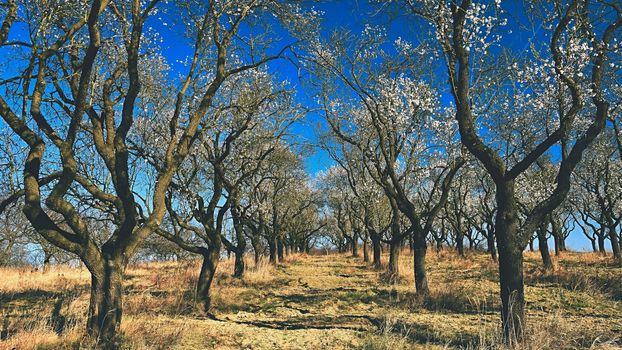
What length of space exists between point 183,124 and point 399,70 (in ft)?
24.9

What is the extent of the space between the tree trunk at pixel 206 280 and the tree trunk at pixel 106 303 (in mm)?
3966

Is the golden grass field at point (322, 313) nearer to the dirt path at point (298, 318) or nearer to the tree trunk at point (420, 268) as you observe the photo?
the dirt path at point (298, 318)

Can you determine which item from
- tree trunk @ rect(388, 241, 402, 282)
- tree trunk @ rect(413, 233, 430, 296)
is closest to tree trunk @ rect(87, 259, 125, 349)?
tree trunk @ rect(413, 233, 430, 296)

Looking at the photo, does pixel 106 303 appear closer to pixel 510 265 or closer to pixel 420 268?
pixel 510 265

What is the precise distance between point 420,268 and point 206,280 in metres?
6.18

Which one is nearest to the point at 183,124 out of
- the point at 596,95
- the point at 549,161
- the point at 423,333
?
the point at 423,333

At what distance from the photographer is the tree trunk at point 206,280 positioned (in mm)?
10523

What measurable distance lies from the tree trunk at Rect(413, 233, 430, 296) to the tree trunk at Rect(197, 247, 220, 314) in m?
5.82

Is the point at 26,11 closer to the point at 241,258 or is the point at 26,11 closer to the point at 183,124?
the point at 183,124

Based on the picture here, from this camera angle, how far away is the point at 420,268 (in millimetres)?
11930

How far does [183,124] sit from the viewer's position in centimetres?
1387

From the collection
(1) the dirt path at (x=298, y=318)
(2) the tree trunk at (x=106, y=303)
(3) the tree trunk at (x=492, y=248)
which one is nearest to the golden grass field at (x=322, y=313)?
(1) the dirt path at (x=298, y=318)

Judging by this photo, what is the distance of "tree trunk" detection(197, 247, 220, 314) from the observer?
10523 millimetres


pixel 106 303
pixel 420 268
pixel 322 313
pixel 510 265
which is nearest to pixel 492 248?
pixel 420 268
